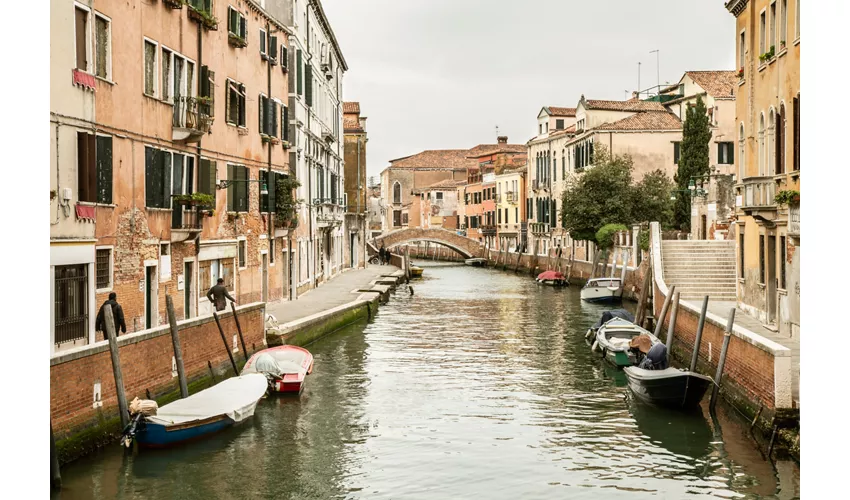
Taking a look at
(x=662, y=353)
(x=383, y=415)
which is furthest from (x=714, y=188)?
(x=383, y=415)

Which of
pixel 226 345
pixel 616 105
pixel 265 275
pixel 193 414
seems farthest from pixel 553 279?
pixel 193 414

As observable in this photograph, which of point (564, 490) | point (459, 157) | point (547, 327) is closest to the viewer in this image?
point (564, 490)

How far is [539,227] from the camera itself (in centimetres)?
5169

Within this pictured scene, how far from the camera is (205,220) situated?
1817 centimetres

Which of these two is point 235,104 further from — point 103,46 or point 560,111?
point 560,111

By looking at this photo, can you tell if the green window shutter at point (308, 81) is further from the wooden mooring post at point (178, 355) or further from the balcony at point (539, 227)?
the balcony at point (539, 227)

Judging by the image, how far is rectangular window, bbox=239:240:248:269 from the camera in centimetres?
2047

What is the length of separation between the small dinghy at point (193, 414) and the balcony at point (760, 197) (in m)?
7.83

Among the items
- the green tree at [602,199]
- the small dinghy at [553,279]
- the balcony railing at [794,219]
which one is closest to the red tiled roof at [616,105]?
the green tree at [602,199]

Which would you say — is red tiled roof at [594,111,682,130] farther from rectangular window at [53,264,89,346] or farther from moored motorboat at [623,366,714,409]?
rectangular window at [53,264,89,346]

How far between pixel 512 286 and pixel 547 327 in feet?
49.0

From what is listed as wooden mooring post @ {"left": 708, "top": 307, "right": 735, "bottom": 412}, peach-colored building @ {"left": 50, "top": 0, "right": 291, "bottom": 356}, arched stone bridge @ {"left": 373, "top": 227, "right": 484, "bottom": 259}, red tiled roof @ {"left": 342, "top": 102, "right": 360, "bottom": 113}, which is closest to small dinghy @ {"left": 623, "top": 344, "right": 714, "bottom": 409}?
wooden mooring post @ {"left": 708, "top": 307, "right": 735, "bottom": 412}
